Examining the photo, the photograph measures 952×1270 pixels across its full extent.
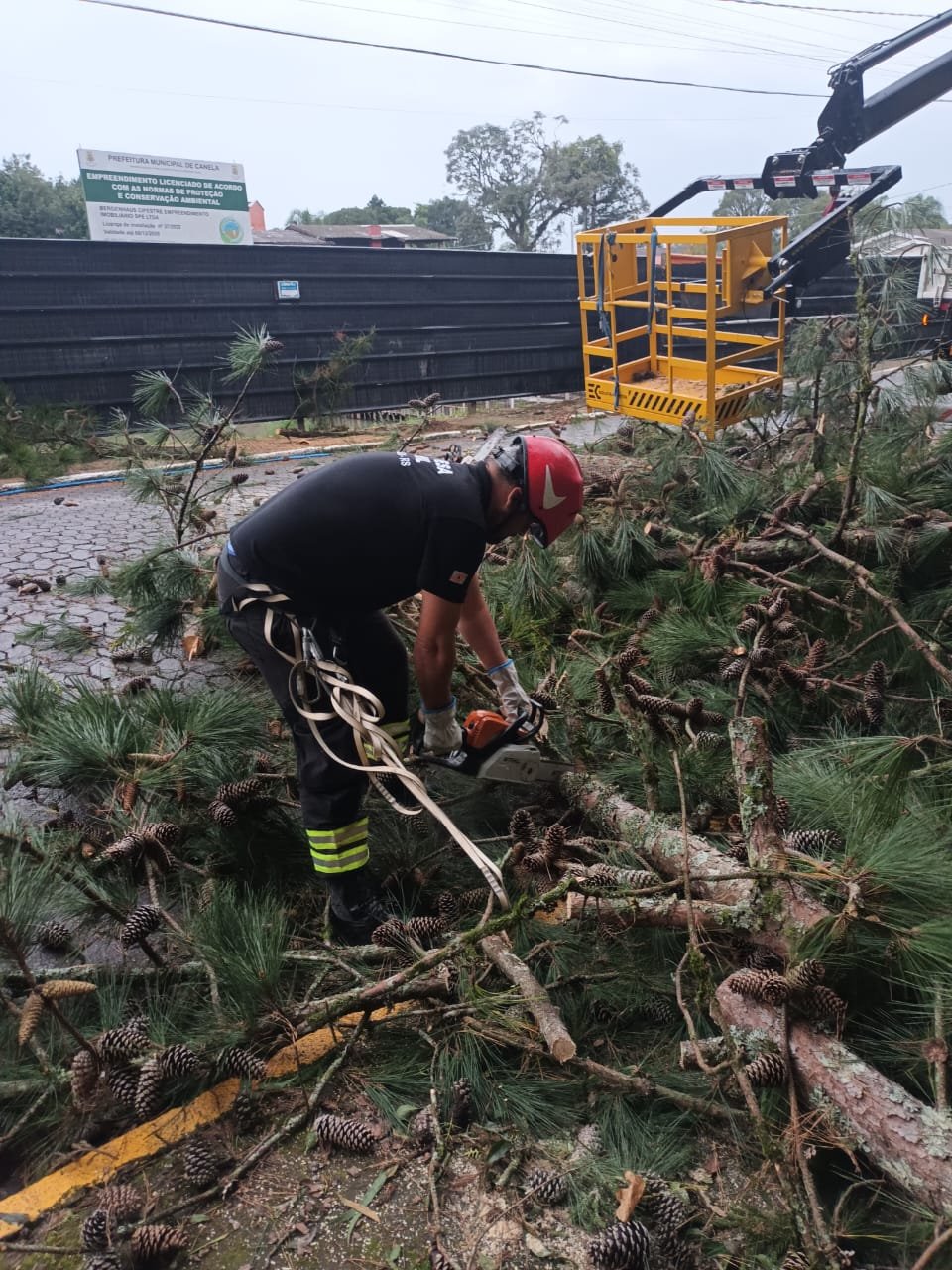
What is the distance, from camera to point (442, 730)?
263 cm

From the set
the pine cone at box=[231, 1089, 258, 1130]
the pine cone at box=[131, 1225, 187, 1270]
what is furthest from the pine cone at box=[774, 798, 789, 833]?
the pine cone at box=[131, 1225, 187, 1270]

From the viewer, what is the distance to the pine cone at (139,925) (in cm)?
191

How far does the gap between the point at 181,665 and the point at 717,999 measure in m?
2.80

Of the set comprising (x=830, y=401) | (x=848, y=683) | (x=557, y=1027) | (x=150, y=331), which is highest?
Result: (x=150, y=331)

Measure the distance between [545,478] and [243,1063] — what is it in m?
1.54

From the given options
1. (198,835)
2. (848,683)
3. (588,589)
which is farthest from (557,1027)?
(588,589)

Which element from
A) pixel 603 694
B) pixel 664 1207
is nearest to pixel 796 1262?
pixel 664 1207

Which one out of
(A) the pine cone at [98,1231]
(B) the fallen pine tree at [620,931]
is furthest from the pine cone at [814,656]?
(A) the pine cone at [98,1231]

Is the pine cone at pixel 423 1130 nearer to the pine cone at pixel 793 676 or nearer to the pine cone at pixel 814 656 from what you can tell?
the pine cone at pixel 793 676

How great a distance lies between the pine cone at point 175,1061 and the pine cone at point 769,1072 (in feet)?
3.37

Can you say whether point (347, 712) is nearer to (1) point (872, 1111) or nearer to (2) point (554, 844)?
(2) point (554, 844)

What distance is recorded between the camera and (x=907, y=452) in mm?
3740

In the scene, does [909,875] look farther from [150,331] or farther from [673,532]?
[150,331]

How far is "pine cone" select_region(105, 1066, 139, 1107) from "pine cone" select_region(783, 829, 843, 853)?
141 centimetres
